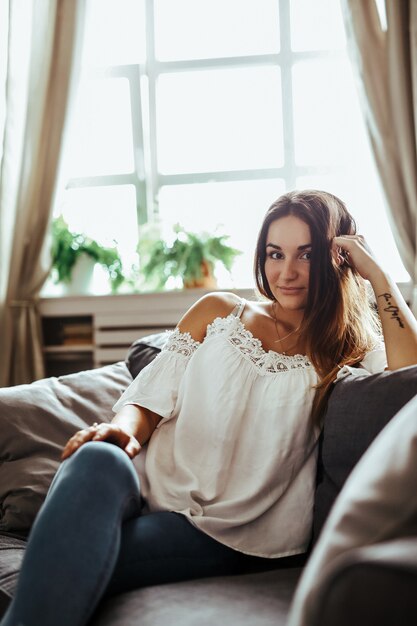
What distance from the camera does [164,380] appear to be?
1709 millimetres

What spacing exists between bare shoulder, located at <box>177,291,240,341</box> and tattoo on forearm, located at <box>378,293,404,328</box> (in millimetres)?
353

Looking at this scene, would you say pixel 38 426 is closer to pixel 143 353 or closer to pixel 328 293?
pixel 143 353

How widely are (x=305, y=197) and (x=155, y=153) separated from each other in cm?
236

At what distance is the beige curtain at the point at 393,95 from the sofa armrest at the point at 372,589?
9.03 ft

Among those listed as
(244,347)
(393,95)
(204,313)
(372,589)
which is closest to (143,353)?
(204,313)

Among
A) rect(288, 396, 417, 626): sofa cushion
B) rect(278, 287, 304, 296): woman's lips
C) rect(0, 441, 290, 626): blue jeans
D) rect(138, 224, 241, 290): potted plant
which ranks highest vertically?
rect(138, 224, 241, 290): potted plant

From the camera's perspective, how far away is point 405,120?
345 cm

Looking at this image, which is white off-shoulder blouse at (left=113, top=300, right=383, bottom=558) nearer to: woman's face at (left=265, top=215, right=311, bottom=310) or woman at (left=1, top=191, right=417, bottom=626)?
woman at (left=1, top=191, right=417, bottom=626)

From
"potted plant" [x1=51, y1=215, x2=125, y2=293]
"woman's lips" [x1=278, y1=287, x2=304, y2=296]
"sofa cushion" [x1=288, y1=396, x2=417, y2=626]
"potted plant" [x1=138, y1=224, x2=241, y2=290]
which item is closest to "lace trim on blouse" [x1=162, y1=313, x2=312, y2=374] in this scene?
"woman's lips" [x1=278, y1=287, x2=304, y2=296]

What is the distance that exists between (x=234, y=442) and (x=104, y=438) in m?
0.34

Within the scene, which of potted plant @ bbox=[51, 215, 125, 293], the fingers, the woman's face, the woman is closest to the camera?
the woman

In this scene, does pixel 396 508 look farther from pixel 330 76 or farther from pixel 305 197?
pixel 330 76

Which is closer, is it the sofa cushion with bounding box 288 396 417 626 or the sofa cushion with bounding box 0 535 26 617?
the sofa cushion with bounding box 288 396 417 626

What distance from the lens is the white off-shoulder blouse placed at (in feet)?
5.08
